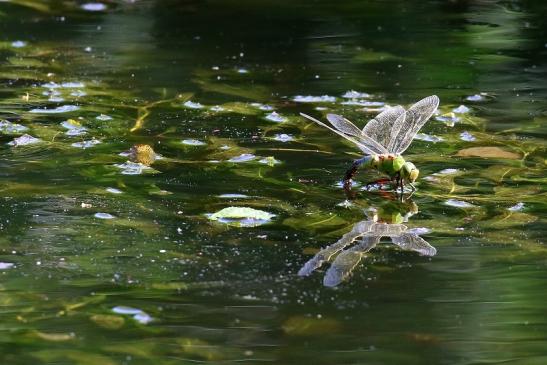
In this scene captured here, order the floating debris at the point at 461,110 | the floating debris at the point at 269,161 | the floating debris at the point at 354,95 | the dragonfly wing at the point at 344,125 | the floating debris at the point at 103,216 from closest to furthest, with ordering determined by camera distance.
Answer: the floating debris at the point at 103,216, the dragonfly wing at the point at 344,125, the floating debris at the point at 269,161, the floating debris at the point at 461,110, the floating debris at the point at 354,95

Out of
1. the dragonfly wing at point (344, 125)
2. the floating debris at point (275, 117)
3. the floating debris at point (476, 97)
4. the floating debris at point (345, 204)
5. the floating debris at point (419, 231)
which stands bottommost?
the floating debris at point (476, 97)

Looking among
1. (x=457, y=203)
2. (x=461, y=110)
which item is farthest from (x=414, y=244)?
(x=461, y=110)

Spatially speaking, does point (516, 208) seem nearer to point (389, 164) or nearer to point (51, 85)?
point (389, 164)

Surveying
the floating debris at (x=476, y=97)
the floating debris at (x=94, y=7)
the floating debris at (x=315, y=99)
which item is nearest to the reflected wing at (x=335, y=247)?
the floating debris at (x=315, y=99)

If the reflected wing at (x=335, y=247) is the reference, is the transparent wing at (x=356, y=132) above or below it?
above

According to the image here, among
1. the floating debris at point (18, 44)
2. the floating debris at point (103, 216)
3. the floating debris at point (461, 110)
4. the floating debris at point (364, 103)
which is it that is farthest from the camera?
the floating debris at point (18, 44)

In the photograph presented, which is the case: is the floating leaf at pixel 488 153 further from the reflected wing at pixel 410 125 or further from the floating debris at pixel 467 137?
the reflected wing at pixel 410 125

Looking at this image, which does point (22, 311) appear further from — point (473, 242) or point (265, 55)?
point (265, 55)
